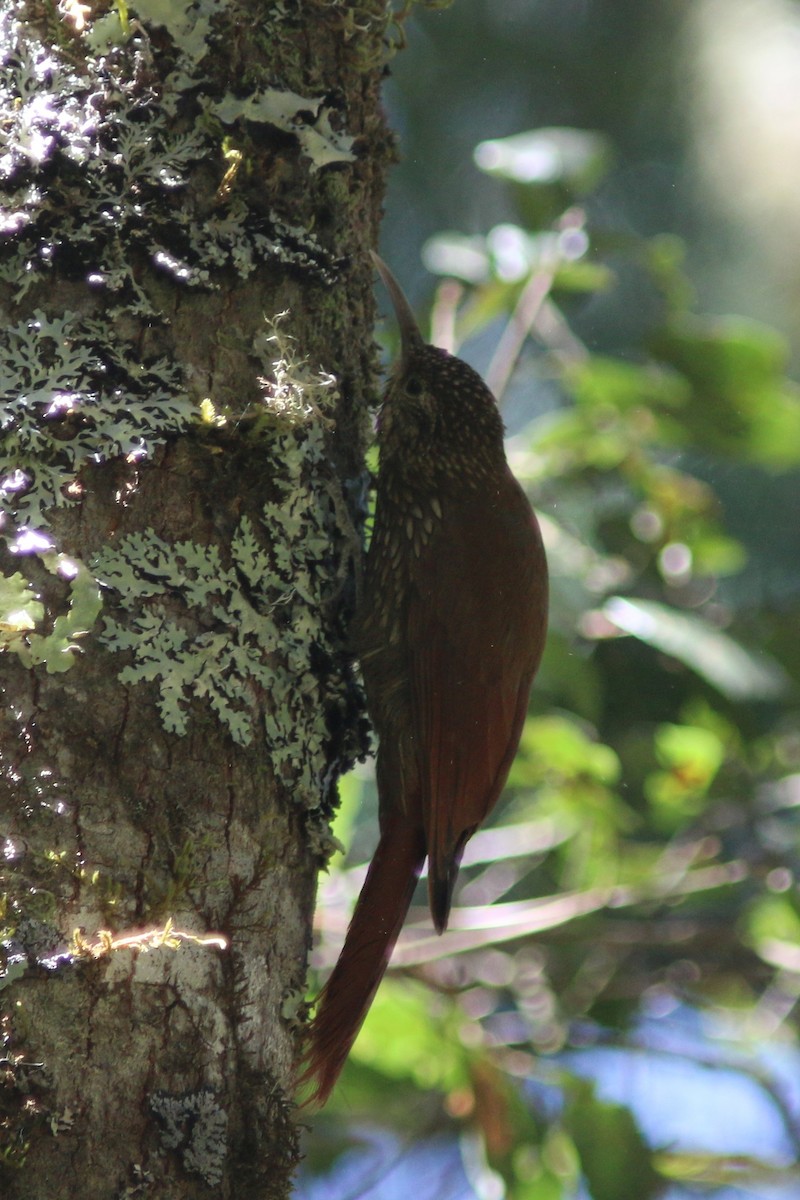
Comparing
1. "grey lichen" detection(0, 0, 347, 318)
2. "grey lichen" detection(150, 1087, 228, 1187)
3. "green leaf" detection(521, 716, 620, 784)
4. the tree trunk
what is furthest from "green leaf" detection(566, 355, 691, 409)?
"grey lichen" detection(150, 1087, 228, 1187)

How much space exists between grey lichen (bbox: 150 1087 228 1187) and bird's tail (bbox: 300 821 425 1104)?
18.3 inches

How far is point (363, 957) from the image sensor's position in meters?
2.25

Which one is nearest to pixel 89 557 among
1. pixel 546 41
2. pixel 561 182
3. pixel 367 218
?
pixel 367 218

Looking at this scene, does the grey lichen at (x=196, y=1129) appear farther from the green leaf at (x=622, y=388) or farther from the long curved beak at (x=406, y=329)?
the green leaf at (x=622, y=388)

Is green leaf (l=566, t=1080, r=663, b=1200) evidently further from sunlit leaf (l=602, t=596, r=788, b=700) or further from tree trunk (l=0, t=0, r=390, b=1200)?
tree trunk (l=0, t=0, r=390, b=1200)

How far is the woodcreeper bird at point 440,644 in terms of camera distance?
8.33 feet

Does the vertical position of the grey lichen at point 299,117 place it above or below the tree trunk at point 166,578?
above

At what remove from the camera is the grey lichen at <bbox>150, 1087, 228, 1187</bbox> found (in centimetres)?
145

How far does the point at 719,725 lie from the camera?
3400 mm

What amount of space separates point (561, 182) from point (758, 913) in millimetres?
2204

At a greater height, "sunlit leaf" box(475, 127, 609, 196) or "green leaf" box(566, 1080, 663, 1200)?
"sunlit leaf" box(475, 127, 609, 196)

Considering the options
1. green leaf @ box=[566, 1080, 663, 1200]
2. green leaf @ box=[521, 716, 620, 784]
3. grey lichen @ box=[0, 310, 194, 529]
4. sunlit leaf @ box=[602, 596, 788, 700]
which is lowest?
green leaf @ box=[566, 1080, 663, 1200]

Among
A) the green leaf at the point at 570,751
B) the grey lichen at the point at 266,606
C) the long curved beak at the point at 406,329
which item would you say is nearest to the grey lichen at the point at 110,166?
the grey lichen at the point at 266,606

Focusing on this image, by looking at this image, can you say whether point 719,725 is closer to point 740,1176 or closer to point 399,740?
point 399,740
